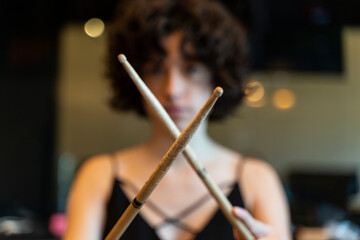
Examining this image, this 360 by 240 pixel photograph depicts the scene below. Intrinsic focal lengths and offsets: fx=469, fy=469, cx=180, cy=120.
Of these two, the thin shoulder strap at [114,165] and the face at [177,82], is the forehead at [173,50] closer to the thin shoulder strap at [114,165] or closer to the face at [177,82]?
the face at [177,82]

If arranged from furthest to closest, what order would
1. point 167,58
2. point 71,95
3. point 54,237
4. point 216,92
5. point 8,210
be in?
point 71,95 → point 8,210 → point 54,237 → point 167,58 → point 216,92

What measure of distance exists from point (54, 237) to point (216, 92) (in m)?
1.17

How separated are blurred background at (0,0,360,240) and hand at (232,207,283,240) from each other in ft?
3.80

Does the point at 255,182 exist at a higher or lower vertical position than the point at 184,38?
lower

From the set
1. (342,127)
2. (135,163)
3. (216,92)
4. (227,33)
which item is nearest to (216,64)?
(227,33)

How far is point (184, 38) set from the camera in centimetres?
63

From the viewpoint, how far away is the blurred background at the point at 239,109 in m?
1.71

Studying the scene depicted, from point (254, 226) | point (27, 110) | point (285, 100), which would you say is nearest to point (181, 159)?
point (254, 226)

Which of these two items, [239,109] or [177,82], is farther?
[239,109]

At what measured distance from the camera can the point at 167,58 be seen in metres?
0.62

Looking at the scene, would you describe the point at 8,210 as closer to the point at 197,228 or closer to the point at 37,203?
the point at 37,203

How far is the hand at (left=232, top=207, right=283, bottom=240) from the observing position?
0.43m

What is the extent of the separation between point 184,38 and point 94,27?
128 centimetres

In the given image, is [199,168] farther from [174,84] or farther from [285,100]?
[285,100]
